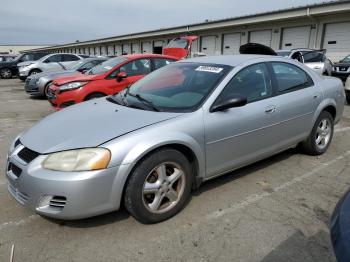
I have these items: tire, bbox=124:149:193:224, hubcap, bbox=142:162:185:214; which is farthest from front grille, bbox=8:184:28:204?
hubcap, bbox=142:162:185:214

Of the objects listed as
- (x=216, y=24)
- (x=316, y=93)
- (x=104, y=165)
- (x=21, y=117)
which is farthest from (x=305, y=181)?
(x=216, y=24)

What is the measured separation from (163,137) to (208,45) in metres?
25.0

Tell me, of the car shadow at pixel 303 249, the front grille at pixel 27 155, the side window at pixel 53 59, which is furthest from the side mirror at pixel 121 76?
the side window at pixel 53 59

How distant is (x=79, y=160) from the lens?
267cm

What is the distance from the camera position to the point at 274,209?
332 centimetres

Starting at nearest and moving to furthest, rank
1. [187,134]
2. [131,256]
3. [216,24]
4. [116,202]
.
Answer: [131,256] → [116,202] → [187,134] → [216,24]

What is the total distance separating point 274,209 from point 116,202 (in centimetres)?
160

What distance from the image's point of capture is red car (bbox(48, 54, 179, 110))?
7.24 m

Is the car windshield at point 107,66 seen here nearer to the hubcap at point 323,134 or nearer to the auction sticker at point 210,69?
the auction sticker at point 210,69

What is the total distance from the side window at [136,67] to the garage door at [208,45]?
→ 18921 mm

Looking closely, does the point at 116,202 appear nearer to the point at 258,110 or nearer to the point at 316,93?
the point at 258,110

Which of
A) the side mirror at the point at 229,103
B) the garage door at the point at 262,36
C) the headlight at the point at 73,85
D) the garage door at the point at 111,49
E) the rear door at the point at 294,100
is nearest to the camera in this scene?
the side mirror at the point at 229,103

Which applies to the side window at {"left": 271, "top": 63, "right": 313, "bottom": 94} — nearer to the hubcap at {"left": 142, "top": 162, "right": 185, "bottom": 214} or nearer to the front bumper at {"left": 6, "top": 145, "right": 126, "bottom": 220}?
the hubcap at {"left": 142, "top": 162, "right": 185, "bottom": 214}

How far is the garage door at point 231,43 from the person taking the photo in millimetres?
23875
